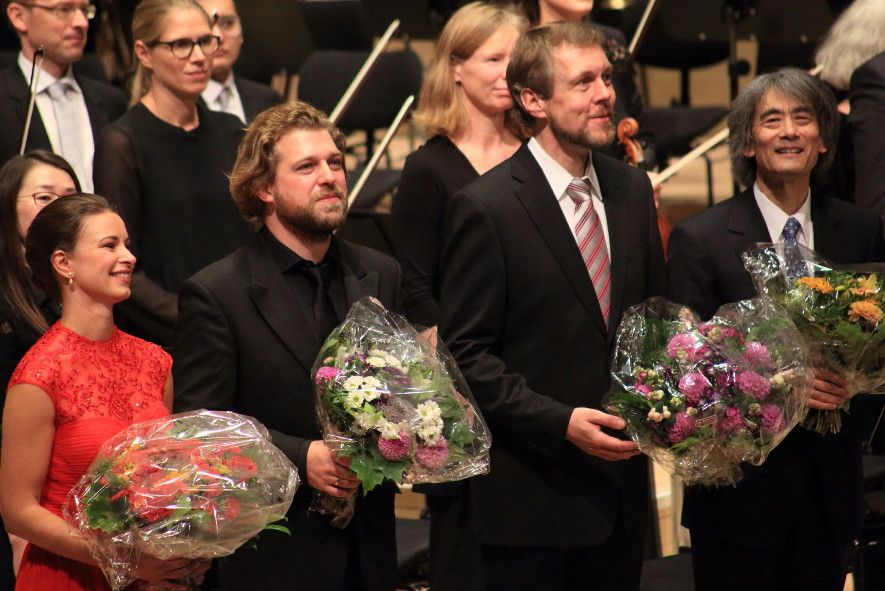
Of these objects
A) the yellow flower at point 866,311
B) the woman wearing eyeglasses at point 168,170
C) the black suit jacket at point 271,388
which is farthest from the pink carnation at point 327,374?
the woman wearing eyeglasses at point 168,170

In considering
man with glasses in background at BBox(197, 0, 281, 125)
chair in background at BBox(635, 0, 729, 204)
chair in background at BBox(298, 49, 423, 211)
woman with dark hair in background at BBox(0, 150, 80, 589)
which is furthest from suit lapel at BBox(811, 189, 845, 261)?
chair in background at BBox(298, 49, 423, 211)

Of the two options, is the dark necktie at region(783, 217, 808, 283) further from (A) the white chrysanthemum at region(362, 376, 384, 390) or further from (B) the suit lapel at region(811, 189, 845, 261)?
(A) the white chrysanthemum at region(362, 376, 384, 390)

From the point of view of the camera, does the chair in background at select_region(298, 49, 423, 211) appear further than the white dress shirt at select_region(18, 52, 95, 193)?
Yes

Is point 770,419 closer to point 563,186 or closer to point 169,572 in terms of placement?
point 563,186

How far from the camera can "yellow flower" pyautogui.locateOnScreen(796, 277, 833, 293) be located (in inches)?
113

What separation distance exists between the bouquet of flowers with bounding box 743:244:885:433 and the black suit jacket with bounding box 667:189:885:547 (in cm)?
19

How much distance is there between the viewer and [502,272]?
2.93 m

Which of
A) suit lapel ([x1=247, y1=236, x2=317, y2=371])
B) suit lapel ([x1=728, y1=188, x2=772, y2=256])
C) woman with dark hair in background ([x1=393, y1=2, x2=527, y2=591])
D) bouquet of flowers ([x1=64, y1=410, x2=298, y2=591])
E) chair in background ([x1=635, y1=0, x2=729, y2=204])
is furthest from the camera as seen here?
chair in background ([x1=635, y1=0, x2=729, y2=204])

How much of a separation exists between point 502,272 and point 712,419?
0.56 m

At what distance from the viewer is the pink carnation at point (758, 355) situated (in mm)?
2719

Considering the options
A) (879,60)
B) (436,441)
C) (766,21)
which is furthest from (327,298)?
(766,21)

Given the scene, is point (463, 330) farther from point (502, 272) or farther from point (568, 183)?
point (568, 183)

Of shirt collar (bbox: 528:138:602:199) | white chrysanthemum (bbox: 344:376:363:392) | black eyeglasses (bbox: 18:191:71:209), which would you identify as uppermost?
shirt collar (bbox: 528:138:602:199)

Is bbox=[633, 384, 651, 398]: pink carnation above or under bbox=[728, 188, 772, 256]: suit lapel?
under
